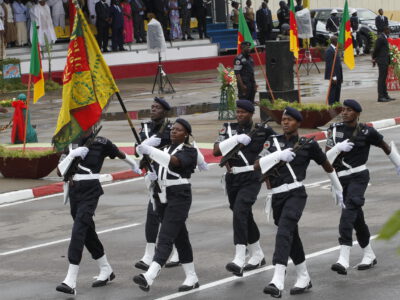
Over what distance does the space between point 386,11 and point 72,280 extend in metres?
54.4

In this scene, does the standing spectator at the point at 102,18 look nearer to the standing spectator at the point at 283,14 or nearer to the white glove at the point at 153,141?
the standing spectator at the point at 283,14

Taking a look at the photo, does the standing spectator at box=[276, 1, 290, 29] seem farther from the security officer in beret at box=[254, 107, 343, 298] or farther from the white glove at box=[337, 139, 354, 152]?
the security officer in beret at box=[254, 107, 343, 298]

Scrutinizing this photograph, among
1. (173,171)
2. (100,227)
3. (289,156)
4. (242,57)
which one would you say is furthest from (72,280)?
(242,57)

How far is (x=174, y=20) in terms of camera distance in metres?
43.7

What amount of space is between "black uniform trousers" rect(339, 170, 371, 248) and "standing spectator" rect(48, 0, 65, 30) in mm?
30727

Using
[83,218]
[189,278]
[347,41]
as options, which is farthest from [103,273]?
[347,41]

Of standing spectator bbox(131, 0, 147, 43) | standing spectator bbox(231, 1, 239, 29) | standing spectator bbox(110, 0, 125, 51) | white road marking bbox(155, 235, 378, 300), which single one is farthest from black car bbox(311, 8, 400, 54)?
white road marking bbox(155, 235, 378, 300)

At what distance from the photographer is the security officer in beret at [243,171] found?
11.3 m

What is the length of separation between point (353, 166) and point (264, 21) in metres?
34.2

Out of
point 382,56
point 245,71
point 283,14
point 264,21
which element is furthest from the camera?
point 283,14

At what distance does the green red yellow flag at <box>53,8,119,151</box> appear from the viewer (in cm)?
1165

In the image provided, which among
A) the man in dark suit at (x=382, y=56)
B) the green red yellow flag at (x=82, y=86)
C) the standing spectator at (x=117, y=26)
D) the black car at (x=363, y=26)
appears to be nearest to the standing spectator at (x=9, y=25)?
the standing spectator at (x=117, y=26)

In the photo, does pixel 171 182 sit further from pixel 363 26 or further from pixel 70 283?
pixel 363 26

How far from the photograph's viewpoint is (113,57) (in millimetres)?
40594
